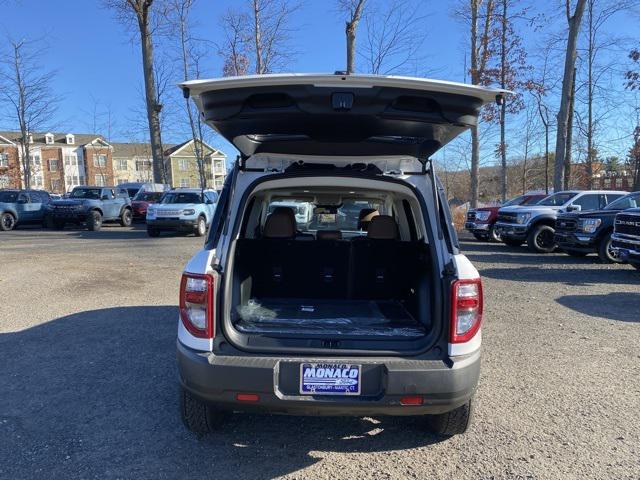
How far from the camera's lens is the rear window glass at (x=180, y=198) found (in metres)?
17.4

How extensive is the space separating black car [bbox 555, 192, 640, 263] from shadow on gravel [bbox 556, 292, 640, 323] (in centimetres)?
354

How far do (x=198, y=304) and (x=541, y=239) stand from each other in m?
12.8

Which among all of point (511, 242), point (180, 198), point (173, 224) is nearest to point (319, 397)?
point (511, 242)

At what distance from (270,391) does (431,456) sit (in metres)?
1.16

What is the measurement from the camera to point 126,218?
2183 centimetres

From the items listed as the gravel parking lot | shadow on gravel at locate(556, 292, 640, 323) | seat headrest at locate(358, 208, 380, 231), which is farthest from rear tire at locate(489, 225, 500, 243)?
seat headrest at locate(358, 208, 380, 231)

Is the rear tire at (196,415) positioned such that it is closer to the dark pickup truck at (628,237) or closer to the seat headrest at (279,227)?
the seat headrest at (279,227)

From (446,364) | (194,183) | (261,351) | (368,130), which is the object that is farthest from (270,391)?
(194,183)

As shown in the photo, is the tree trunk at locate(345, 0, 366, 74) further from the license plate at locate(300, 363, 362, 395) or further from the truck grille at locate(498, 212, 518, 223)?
the license plate at locate(300, 363, 362, 395)

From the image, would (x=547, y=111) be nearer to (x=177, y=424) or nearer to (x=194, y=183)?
(x=177, y=424)

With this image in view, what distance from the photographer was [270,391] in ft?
8.37

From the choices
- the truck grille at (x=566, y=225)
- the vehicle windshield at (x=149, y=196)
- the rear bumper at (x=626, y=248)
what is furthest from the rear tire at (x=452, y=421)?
the vehicle windshield at (x=149, y=196)

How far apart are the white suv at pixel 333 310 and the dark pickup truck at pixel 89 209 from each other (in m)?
18.3

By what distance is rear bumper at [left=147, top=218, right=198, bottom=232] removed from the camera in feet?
54.4
